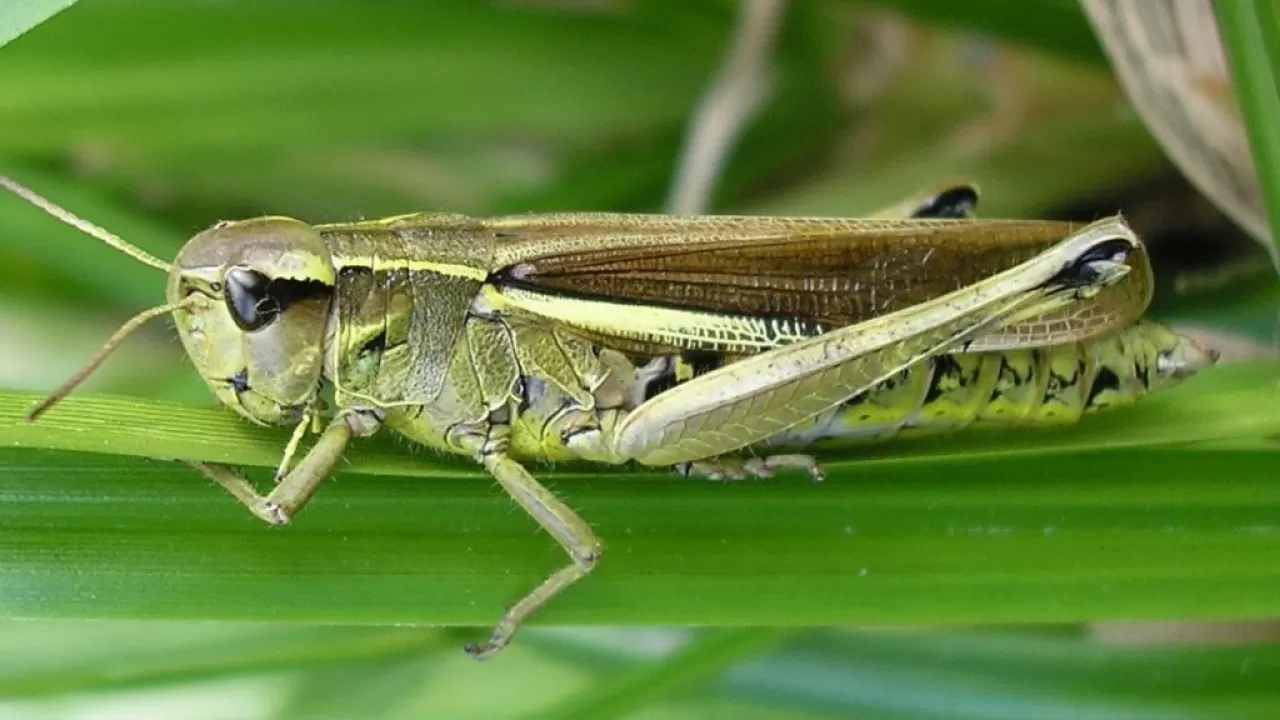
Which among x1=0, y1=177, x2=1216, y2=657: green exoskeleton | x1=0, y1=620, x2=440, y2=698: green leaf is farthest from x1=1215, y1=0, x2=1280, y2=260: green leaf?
x1=0, y1=620, x2=440, y2=698: green leaf

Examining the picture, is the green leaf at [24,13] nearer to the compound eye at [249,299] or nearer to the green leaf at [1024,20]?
the compound eye at [249,299]

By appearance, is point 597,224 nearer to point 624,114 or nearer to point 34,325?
point 624,114

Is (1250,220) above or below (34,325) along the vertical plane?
below

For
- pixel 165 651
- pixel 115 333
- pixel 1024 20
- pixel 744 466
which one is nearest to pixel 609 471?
pixel 744 466

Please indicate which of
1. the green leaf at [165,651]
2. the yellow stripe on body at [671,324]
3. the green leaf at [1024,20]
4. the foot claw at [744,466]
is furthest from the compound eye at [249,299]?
the green leaf at [1024,20]

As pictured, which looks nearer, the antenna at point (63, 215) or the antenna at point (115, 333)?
the antenna at point (115, 333)

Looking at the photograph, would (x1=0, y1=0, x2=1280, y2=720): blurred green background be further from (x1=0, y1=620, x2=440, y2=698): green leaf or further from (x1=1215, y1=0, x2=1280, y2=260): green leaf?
(x1=1215, y1=0, x2=1280, y2=260): green leaf

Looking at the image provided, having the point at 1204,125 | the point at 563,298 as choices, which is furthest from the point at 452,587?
the point at 1204,125
